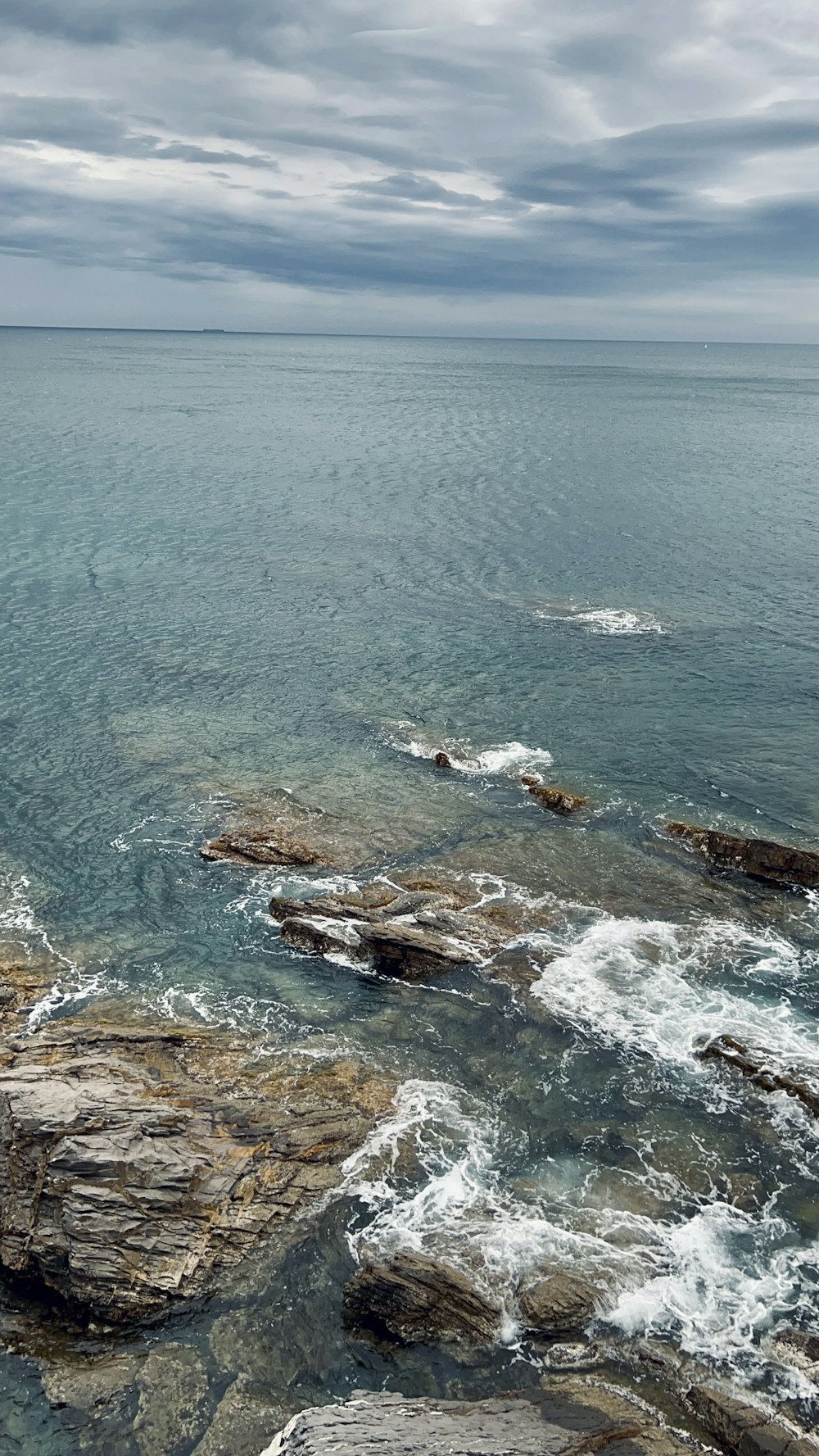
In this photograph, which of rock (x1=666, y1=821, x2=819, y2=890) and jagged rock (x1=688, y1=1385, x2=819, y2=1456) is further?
rock (x1=666, y1=821, x2=819, y2=890)

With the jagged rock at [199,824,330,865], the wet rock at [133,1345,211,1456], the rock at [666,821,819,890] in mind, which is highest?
the rock at [666,821,819,890]

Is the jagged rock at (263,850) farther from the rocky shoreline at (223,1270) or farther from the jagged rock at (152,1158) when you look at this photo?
the jagged rock at (152,1158)

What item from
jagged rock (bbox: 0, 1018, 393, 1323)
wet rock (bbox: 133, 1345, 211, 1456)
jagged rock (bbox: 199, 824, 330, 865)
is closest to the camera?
wet rock (bbox: 133, 1345, 211, 1456)

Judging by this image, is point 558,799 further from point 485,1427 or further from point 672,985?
point 485,1427

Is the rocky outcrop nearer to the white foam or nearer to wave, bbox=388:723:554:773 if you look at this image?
the white foam

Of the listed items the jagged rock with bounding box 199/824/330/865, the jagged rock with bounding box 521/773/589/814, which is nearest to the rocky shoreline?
the jagged rock with bounding box 199/824/330/865

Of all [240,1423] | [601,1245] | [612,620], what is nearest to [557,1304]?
[601,1245]

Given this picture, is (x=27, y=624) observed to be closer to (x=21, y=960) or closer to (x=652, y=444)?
(x=21, y=960)

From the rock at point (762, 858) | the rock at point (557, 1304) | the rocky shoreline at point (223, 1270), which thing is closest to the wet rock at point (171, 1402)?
the rocky shoreline at point (223, 1270)
